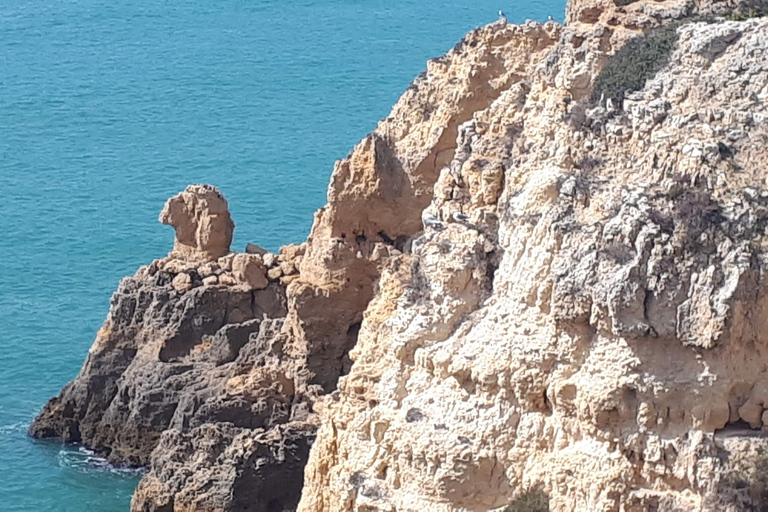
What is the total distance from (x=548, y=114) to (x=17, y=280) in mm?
41455

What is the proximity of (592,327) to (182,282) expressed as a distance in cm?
2368

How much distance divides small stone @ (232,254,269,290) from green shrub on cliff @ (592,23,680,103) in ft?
59.1

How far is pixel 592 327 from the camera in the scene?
1147 inches

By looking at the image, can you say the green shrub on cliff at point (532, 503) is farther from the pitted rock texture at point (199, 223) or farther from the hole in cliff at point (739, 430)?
the pitted rock texture at point (199, 223)

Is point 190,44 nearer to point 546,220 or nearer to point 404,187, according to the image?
point 404,187

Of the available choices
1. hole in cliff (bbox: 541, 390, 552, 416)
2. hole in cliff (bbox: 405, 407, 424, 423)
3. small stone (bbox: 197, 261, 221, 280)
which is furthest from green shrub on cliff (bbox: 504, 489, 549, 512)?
small stone (bbox: 197, 261, 221, 280)

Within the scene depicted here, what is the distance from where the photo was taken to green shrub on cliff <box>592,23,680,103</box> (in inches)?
1276

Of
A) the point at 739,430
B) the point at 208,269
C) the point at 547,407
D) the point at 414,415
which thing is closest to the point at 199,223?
the point at 208,269

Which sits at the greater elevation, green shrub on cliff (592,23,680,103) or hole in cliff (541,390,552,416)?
green shrub on cliff (592,23,680,103)

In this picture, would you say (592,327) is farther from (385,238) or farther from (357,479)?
(385,238)

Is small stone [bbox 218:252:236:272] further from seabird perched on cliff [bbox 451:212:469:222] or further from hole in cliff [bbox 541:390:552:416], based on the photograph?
hole in cliff [bbox 541:390:552:416]

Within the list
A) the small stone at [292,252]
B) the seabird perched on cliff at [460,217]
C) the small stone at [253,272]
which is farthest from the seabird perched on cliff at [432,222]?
the small stone at [253,272]

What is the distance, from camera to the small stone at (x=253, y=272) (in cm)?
5012

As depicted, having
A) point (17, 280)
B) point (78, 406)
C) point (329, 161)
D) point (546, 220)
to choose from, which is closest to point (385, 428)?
point (546, 220)
